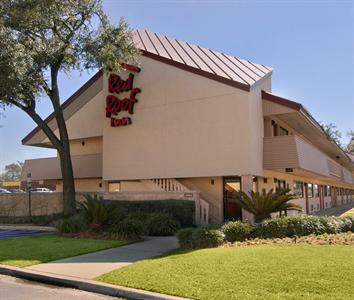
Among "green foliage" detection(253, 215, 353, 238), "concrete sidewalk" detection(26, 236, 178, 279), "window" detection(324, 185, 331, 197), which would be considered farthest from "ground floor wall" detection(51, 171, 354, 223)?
"window" detection(324, 185, 331, 197)

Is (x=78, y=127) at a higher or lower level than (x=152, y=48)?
lower

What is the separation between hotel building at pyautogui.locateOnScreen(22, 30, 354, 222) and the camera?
1969 cm

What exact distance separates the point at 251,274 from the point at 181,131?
13548mm

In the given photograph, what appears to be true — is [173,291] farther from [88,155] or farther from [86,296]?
[88,155]

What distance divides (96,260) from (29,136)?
773 inches

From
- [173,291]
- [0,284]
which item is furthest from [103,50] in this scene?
[173,291]

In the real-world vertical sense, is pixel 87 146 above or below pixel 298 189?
above

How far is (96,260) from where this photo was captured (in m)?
11.0

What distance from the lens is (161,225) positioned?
16.5m

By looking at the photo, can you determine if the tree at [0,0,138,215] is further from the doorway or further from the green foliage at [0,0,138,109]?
the doorway

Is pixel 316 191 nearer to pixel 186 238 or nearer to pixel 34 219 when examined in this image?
pixel 34 219

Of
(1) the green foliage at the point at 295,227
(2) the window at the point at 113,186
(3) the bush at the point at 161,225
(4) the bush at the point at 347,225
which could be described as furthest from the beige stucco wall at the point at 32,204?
(4) the bush at the point at 347,225

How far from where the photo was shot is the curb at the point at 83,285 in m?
7.58

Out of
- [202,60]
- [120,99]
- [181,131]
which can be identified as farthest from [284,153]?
[120,99]
